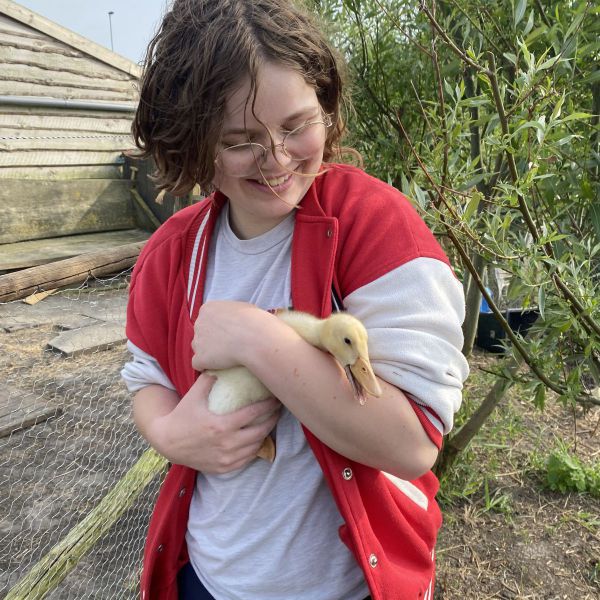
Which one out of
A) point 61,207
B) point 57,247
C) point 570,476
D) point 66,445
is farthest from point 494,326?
point 61,207

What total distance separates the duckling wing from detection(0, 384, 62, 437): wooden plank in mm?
2925

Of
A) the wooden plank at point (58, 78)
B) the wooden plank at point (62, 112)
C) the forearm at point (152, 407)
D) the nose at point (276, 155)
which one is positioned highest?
the nose at point (276, 155)

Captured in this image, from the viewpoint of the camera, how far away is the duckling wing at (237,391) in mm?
1104

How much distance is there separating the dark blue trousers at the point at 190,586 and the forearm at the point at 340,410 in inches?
20.6

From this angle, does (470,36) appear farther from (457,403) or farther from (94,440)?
(94,440)

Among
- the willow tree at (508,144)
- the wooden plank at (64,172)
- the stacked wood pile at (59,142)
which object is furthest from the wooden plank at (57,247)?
the willow tree at (508,144)

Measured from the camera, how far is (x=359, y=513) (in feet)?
3.37

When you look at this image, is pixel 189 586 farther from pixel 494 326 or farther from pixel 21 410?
pixel 494 326

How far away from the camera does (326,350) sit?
3.38 ft

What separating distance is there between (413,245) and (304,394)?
12.5 inches

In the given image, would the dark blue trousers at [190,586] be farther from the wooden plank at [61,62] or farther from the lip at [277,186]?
the wooden plank at [61,62]

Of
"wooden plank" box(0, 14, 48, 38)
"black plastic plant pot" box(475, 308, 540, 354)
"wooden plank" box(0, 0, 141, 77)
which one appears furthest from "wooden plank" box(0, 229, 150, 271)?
"black plastic plant pot" box(475, 308, 540, 354)

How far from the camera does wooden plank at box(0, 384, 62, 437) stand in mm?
3566

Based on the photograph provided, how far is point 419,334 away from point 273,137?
1.43ft
